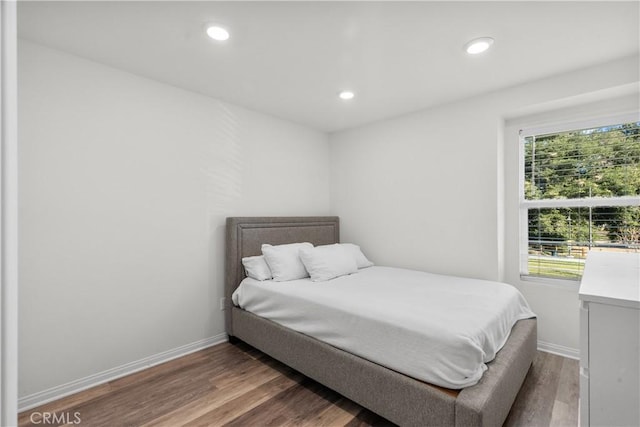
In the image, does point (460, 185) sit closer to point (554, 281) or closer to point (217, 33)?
point (554, 281)

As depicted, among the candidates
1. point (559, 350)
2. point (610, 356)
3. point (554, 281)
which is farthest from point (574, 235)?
point (610, 356)

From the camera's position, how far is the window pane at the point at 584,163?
7.95 feet

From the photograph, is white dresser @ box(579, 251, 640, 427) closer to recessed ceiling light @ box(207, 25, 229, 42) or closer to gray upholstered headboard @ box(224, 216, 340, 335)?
recessed ceiling light @ box(207, 25, 229, 42)

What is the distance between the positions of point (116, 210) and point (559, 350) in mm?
3857

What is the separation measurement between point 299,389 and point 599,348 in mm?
1785

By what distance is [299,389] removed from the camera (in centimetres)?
217

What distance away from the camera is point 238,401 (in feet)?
6.64

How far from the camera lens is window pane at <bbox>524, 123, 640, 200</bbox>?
2424 millimetres

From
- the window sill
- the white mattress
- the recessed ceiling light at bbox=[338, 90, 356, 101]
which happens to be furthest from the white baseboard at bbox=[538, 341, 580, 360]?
the recessed ceiling light at bbox=[338, 90, 356, 101]

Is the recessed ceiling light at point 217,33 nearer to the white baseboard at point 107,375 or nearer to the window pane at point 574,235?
the white baseboard at point 107,375

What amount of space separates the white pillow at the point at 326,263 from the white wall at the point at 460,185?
2.32 ft

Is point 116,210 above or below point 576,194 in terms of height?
below

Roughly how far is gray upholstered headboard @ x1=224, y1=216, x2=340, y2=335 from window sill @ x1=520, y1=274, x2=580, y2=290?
213 centimetres

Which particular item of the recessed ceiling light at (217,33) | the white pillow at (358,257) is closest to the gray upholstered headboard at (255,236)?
the white pillow at (358,257)
